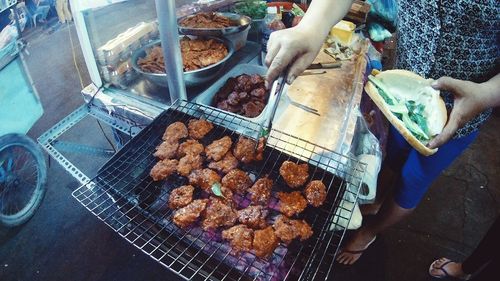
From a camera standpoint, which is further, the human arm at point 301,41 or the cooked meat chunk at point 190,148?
the cooked meat chunk at point 190,148

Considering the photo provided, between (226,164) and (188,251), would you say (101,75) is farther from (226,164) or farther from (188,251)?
(188,251)

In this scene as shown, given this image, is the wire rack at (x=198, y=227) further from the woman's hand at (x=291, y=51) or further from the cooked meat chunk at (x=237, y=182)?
the woman's hand at (x=291, y=51)

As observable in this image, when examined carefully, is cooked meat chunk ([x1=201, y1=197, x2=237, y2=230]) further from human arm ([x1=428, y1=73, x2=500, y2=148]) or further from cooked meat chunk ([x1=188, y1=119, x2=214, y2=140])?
human arm ([x1=428, y1=73, x2=500, y2=148])

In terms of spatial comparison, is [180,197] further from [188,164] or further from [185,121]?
[185,121]

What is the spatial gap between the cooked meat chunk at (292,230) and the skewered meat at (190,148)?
2.62 ft

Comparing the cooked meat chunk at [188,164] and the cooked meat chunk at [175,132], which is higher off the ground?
the cooked meat chunk at [175,132]

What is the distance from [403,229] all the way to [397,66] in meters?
2.16

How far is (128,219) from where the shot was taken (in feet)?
5.75

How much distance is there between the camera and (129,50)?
2.90 meters

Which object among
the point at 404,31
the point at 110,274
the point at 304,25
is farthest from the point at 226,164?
the point at 110,274

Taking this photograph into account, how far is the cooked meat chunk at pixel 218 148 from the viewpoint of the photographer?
7.22 feet

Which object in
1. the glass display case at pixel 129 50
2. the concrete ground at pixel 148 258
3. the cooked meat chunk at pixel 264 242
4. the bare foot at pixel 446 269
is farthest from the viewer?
the concrete ground at pixel 148 258

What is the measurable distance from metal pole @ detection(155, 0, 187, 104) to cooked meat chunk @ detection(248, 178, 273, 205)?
38.8 inches

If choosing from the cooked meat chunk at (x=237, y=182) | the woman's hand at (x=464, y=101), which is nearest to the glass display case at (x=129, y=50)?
the cooked meat chunk at (x=237, y=182)
